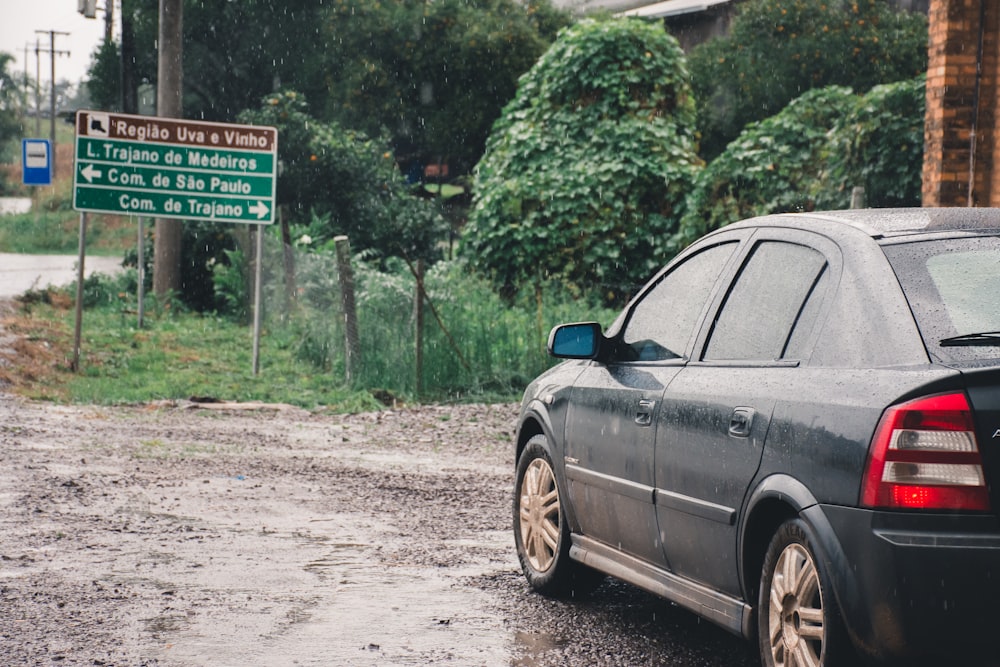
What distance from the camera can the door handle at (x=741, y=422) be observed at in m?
4.32

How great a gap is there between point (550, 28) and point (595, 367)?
1401 inches

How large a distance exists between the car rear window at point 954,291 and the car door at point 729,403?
1.02ft

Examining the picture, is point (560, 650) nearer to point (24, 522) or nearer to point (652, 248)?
point (24, 522)

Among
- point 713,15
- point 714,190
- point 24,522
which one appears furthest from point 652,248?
point 713,15

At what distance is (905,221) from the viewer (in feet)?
14.8

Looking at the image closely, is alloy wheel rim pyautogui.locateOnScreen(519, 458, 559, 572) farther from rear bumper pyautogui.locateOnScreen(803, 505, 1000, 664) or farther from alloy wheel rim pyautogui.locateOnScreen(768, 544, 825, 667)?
rear bumper pyautogui.locateOnScreen(803, 505, 1000, 664)

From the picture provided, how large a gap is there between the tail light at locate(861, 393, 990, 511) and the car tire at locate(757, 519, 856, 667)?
0.35 m

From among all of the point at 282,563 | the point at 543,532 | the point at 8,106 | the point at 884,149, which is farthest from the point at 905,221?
the point at 8,106

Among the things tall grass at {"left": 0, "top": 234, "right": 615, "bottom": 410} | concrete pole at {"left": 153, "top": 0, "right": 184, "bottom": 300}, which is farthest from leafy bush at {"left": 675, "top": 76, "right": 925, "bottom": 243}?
concrete pole at {"left": 153, "top": 0, "right": 184, "bottom": 300}

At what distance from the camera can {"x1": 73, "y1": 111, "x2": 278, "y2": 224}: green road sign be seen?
1636 centimetres

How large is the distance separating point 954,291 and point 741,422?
2.56ft

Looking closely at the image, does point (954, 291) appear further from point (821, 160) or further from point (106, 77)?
point (106, 77)

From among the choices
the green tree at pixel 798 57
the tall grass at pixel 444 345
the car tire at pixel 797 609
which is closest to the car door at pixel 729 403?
the car tire at pixel 797 609

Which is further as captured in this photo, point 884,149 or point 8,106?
point 8,106
